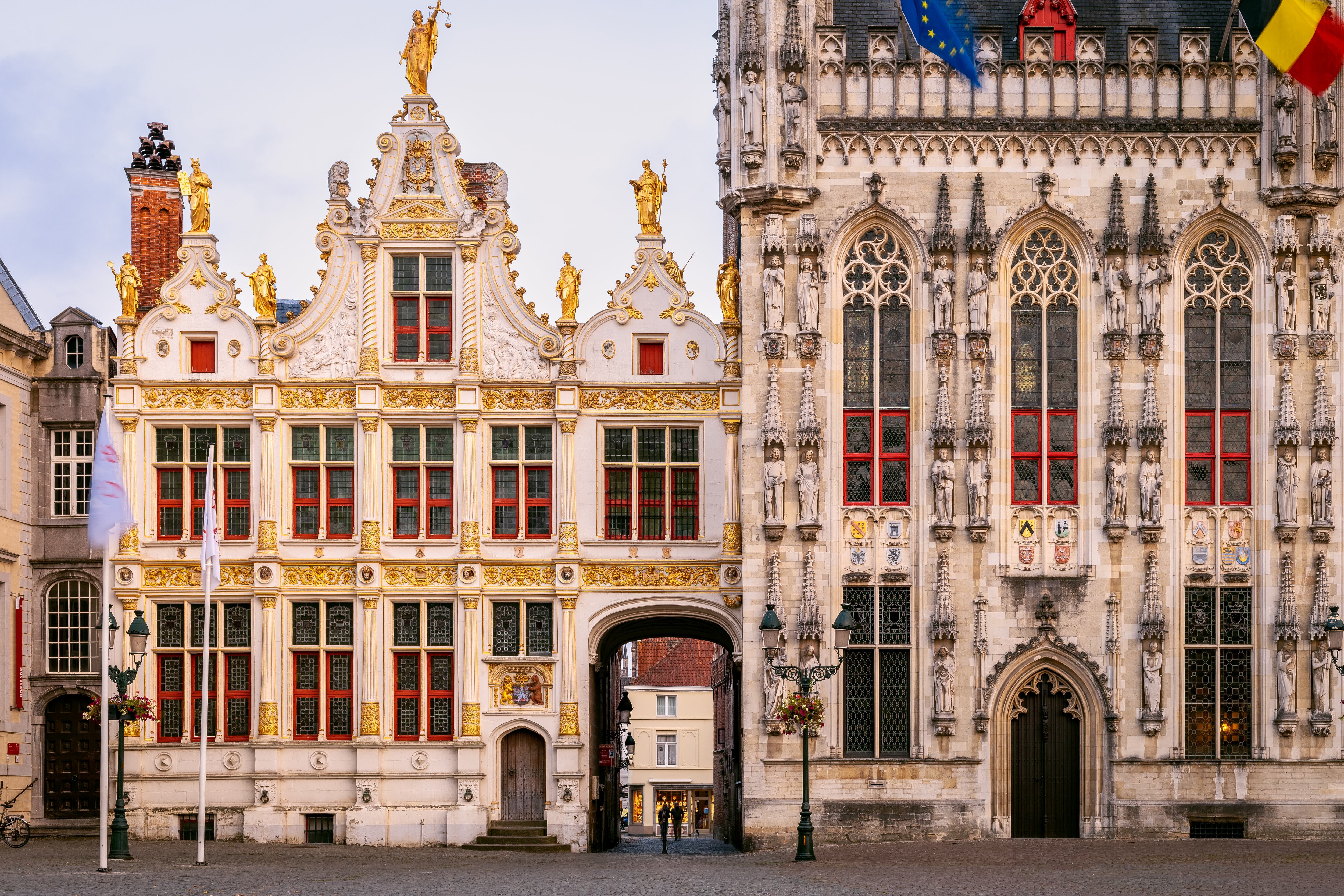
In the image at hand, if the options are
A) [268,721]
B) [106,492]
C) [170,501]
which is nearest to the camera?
[106,492]

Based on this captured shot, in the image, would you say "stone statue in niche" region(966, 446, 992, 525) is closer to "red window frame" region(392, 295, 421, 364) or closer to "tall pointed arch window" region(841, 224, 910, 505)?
"tall pointed arch window" region(841, 224, 910, 505)

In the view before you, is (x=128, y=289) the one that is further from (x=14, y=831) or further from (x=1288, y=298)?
(x=1288, y=298)

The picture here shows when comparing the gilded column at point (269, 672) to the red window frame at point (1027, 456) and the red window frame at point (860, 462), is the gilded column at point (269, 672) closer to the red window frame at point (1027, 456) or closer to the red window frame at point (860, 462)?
the red window frame at point (860, 462)

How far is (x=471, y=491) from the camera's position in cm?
3994

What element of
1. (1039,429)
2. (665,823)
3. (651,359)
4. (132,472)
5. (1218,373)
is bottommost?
(665,823)

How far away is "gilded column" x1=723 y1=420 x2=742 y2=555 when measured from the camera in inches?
1565

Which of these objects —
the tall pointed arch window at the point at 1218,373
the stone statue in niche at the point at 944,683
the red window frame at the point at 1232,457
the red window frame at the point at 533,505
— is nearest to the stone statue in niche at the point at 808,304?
the red window frame at the point at 533,505

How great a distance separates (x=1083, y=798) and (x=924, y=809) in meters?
3.23

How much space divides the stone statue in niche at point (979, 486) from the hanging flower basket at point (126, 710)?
16365 millimetres

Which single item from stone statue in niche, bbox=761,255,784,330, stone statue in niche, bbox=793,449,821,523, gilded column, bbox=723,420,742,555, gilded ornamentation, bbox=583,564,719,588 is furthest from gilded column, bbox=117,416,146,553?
stone statue in niche, bbox=793,449,821,523

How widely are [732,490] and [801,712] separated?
282 inches

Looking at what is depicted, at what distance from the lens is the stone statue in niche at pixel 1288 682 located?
3806 centimetres

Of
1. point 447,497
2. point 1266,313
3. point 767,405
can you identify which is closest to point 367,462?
point 447,497

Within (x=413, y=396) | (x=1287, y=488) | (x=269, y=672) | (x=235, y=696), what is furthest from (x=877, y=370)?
(x=235, y=696)
